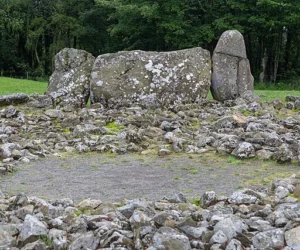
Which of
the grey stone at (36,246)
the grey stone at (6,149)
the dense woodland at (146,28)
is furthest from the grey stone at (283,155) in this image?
the dense woodland at (146,28)

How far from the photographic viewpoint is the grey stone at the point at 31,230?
3837 millimetres

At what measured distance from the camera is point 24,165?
7445mm

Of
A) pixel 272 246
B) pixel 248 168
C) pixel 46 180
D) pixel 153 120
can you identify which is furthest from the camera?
pixel 153 120

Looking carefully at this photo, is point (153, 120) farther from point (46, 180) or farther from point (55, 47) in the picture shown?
point (55, 47)

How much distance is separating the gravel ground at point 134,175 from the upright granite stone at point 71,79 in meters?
4.96

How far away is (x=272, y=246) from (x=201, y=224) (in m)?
0.66

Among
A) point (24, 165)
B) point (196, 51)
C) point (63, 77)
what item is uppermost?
point (196, 51)

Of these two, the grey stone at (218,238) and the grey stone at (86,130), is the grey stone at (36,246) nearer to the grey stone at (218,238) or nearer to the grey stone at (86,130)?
the grey stone at (218,238)

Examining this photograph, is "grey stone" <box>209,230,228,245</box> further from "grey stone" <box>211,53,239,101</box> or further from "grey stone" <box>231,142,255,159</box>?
"grey stone" <box>211,53,239,101</box>

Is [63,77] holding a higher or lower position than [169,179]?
higher

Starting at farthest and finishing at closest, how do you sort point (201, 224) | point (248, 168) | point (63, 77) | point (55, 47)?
point (55, 47)
point (63, 77)
point (248, 168)
point (201, 224)

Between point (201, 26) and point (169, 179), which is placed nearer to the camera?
point (169, 179)

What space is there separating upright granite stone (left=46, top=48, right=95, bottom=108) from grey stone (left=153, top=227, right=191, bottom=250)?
30.6 feet

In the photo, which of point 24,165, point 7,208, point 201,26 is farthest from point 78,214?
point 201,26
